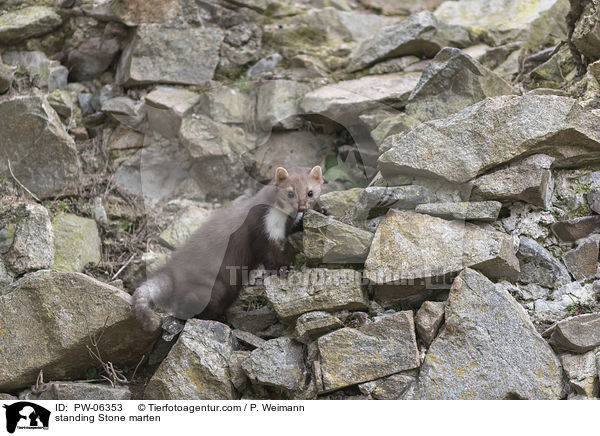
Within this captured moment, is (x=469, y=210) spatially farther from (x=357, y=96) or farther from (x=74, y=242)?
(x=74, y=242)

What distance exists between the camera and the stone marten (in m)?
5.12

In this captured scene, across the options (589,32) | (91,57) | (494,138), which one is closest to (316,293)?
(494,138)

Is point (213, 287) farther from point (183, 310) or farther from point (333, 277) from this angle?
point (333, 277)

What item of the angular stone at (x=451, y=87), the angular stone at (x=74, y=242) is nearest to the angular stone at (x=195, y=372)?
the angular stone at (x=74, y=242)

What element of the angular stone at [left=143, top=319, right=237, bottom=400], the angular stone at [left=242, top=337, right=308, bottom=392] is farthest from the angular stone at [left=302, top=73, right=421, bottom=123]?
the angular stone at [left=143, top=319, right=237, bottom=400]

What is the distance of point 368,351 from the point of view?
4188 millimetres

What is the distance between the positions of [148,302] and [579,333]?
3515 mm

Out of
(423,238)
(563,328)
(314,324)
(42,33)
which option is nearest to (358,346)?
(314,324)

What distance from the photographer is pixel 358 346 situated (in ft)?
13.8

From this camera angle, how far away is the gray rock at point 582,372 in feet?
12.4

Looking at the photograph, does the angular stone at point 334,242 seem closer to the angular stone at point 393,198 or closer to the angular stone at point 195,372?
the angular stone at point 393,198

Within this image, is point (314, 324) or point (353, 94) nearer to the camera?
point (314, 324)

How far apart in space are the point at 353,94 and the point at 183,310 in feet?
10.7
